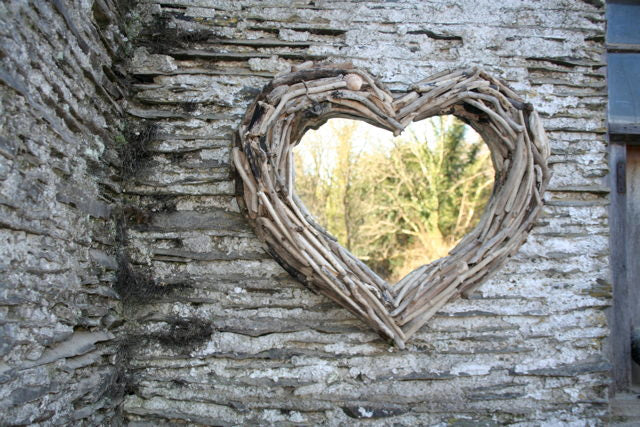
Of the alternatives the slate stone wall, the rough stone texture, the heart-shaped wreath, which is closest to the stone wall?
the slate stone wall

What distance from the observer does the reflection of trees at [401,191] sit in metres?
10.5

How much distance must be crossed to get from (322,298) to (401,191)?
9462mm

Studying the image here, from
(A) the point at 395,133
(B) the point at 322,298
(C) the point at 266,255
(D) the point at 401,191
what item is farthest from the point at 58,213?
(D) the point at 401,191

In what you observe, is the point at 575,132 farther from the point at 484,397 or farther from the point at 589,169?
the point at 484,397

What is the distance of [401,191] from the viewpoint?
1175 cm

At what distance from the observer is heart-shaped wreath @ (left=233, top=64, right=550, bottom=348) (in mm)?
2422

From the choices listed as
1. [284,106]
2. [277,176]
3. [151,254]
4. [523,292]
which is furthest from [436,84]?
[151,254]

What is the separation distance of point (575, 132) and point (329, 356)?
1790 millimetres

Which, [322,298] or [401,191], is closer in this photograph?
[322,298]

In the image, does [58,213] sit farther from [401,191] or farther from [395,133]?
[401,191]

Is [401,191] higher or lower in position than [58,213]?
higher

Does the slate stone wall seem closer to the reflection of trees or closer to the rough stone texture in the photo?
the rough stone texture

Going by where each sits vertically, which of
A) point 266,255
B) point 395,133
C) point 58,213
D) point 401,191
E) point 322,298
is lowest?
point 322,298

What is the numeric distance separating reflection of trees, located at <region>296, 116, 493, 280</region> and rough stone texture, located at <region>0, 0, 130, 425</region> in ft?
26.4
